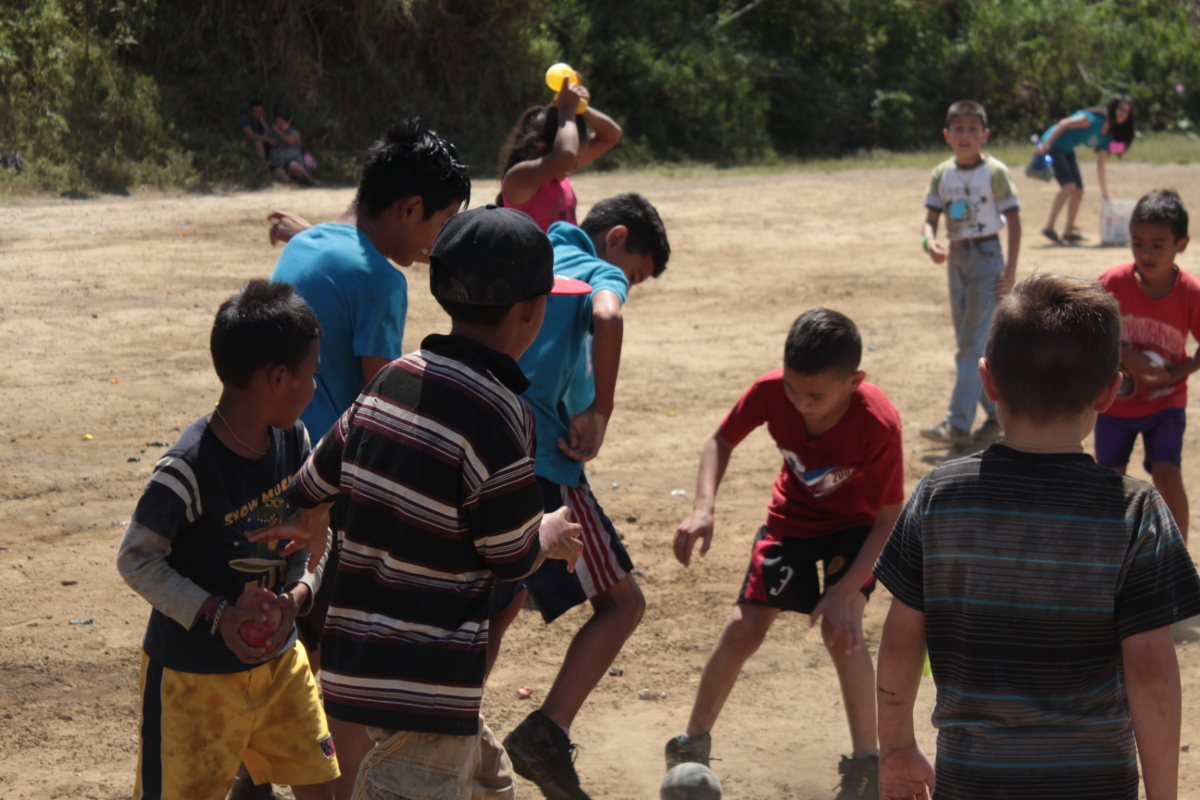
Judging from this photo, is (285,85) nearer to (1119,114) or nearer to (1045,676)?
(1119,114)

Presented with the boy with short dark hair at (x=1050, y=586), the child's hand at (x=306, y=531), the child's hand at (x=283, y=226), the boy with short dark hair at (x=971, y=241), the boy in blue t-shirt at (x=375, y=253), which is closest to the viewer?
the boy with short dark hair at (x=1050, y=586)

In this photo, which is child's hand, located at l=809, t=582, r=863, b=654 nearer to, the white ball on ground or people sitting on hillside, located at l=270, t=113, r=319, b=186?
the white ball on ground

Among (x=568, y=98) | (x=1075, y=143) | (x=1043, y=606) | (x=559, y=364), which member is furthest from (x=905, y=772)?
(x=1075, y=143)

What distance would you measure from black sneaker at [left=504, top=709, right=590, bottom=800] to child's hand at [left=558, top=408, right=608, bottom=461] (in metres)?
0.81

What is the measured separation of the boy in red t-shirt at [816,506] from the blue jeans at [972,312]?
12.5 ft

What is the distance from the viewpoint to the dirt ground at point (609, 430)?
3.86 metres

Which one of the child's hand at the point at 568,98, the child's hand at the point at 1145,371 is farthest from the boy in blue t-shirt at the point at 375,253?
the child's hand at the point at 1145,371

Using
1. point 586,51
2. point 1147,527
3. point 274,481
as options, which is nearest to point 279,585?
point 274,481

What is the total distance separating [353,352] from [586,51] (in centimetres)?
2218

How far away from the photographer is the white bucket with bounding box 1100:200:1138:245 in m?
13.5

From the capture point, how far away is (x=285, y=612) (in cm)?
275

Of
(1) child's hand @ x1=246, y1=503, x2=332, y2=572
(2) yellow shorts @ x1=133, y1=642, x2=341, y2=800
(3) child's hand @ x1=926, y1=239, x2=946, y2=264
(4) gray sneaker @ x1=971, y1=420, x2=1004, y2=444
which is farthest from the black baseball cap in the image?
(4) gray sneaker @ x1=971, y1=420, x2=1004, y2=444

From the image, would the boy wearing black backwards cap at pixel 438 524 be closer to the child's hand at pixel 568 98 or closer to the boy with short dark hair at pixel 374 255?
the boy with short dark hair at pixel 374 255

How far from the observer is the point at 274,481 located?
2801 mm
